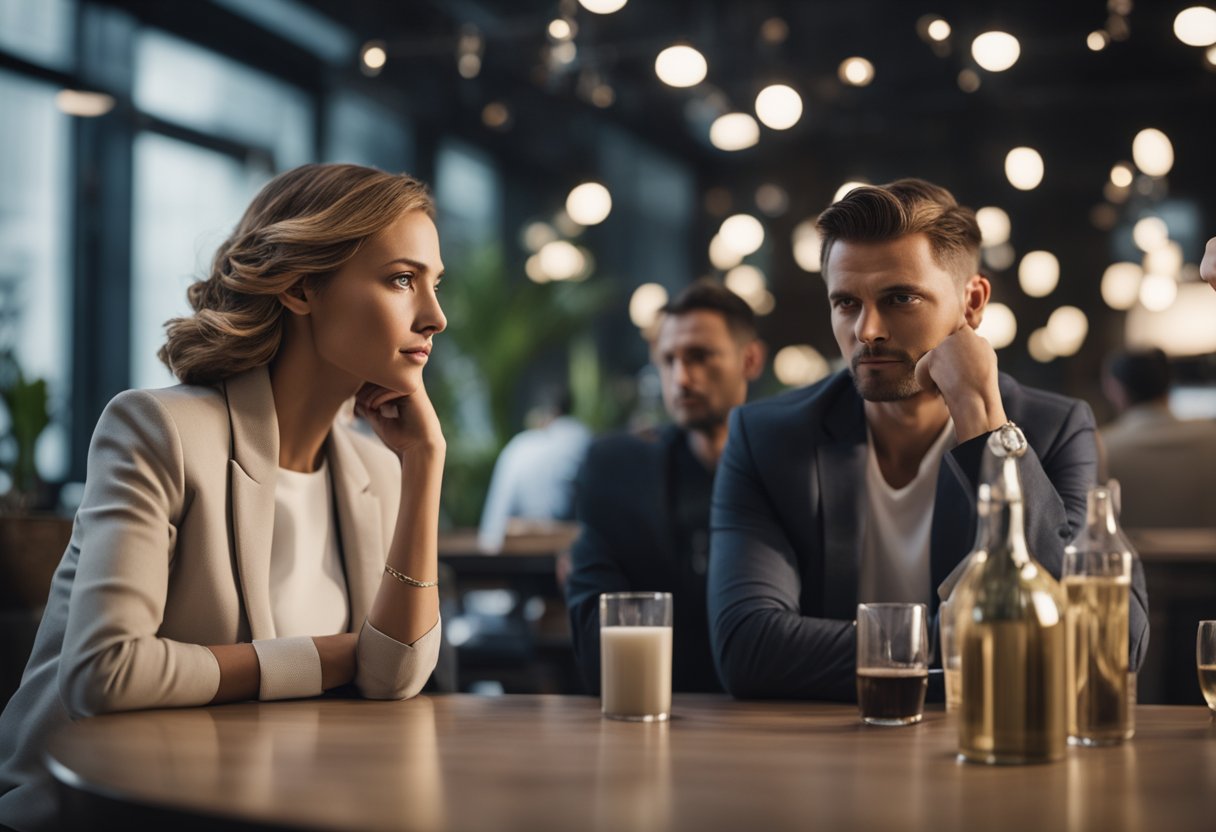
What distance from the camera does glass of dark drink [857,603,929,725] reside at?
142 centimetres

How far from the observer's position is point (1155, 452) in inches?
217

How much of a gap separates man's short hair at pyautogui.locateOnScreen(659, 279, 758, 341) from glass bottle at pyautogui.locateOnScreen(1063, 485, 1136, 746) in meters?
2.03

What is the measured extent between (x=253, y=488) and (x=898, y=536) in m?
1.07

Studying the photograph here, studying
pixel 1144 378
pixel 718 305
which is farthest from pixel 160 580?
pixel 1144 378

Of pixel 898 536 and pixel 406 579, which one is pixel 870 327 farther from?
pixel 406 579

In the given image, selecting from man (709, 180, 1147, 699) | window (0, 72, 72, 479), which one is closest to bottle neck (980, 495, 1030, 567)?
man (709, 180, 1147, 699)

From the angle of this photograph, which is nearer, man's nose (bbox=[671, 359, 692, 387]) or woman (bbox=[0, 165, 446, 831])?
woman (bbox=[0, 165, 446, 831])

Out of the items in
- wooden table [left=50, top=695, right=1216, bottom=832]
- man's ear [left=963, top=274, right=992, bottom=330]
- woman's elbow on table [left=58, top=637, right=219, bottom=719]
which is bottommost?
wooden table [left=50, top=695, right=1216, bottom=832]

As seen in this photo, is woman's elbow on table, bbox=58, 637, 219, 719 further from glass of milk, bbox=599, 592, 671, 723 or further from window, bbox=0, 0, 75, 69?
window, bbox=0, 0, 75, 69

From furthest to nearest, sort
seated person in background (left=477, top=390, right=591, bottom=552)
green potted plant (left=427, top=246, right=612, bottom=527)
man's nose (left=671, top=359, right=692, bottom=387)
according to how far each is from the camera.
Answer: green potted plant (left=427, top=246, right=612, bottom=527), seated person in background (left=477, top=390, right=591, bottom=552), man's nose (left=671, top=359, right=692, bottom=387)

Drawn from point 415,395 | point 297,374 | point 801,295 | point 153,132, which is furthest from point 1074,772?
point 801,295

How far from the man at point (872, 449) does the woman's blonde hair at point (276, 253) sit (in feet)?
2.37

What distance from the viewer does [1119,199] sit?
417 inches

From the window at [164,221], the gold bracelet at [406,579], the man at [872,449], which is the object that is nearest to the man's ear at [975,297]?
the man at [872,449]
